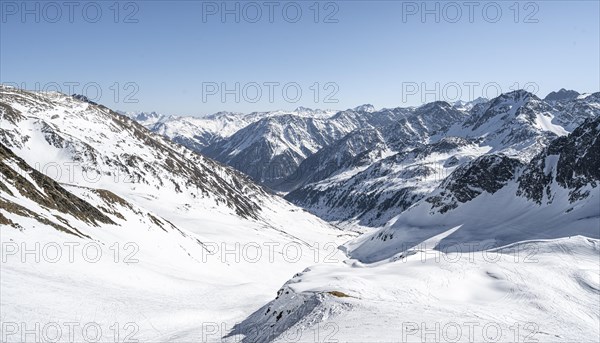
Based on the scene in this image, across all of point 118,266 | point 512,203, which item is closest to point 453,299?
point 118,266

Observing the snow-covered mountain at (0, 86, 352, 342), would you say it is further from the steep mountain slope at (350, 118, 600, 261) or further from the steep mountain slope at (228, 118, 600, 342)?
the steep mountain slope at (350, 118, 600, 261)

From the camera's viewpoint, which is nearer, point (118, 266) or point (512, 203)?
point (118, 266)

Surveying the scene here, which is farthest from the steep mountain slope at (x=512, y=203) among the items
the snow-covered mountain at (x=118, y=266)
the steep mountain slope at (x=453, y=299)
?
the snow-covered mountain at (x=118, y=266)

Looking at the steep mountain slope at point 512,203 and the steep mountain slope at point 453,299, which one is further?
the steep mountain slope at point 512,203

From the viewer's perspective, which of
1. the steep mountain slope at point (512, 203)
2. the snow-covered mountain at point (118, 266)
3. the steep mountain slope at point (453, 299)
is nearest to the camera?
the steep mountain slope at point (453, 299)

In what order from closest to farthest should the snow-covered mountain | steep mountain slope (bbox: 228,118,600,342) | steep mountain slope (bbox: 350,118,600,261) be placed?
1. steep mountain slope (bbox: 228,118,600,342)
2. the snow-covered mountain
3. steep mountain slope (bbox: 350,118,600,261)

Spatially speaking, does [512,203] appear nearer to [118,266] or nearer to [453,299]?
[453,299]

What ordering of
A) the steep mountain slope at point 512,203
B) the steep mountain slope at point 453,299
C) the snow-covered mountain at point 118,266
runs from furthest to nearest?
the steep mountain slope at point 512,203, the snow-covered mountain at point 118,266, the steep mountain slope at point 453,299

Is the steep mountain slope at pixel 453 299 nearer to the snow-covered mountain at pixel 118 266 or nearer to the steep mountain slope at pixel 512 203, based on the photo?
the snow-covered mountain at pixel 118 266

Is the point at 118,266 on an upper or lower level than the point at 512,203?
lower

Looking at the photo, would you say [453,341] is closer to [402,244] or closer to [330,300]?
[330,300]

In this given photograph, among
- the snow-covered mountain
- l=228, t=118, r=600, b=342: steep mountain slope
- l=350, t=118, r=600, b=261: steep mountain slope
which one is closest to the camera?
l=228, t=118, r=600, b=342: steep mountain slope

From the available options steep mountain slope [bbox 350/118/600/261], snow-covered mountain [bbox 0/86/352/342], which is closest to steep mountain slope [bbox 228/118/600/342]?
snow-covered mountain [bbox 0/86/352/342]
